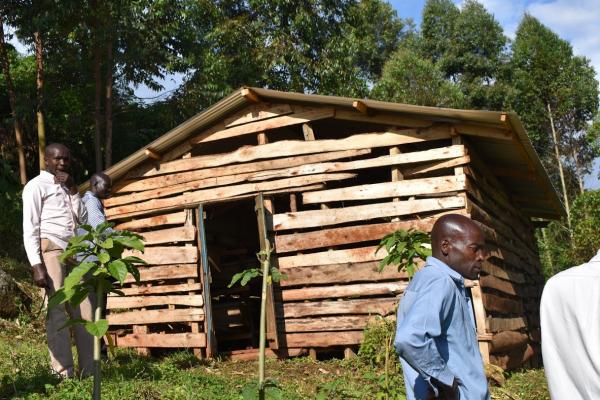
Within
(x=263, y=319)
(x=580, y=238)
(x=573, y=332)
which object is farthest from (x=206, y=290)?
(x=580, y=238)

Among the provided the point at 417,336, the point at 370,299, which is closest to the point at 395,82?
the point at 370,299

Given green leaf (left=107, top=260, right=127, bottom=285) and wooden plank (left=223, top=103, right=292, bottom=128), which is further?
wooden plank (left=223, top=103, right=292, bottom=128)

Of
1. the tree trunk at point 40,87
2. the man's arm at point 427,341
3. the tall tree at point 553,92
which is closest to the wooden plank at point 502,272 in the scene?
the man's arm at point 427,341

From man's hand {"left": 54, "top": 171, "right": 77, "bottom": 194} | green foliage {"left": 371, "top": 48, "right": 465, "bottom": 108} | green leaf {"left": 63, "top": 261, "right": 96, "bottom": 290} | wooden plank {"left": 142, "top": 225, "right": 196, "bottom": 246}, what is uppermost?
green foliage {"left": 371, "top": 48, "right": 465, "bottom": 108}

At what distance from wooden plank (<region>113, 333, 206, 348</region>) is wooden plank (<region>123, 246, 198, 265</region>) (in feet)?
3.49

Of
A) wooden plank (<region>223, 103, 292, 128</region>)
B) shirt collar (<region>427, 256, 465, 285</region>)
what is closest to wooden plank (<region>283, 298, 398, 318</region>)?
wooden plank (<region>223, 103, 292, 128</region>)

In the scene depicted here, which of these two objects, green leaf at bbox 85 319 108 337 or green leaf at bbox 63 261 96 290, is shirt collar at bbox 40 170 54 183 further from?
green leaf at bbox 85 319 108 337

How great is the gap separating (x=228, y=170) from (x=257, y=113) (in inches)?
36.4

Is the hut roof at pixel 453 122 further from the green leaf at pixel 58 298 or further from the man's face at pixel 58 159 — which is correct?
the green leaf at pixel 58 298

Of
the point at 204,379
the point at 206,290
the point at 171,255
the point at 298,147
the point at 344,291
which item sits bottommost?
the point at 204,379

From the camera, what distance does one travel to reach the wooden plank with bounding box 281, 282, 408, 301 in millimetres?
9047

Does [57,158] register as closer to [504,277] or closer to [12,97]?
[504,277]

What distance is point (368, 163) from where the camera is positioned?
9336 mm

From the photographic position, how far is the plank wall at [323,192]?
9.04 metres
